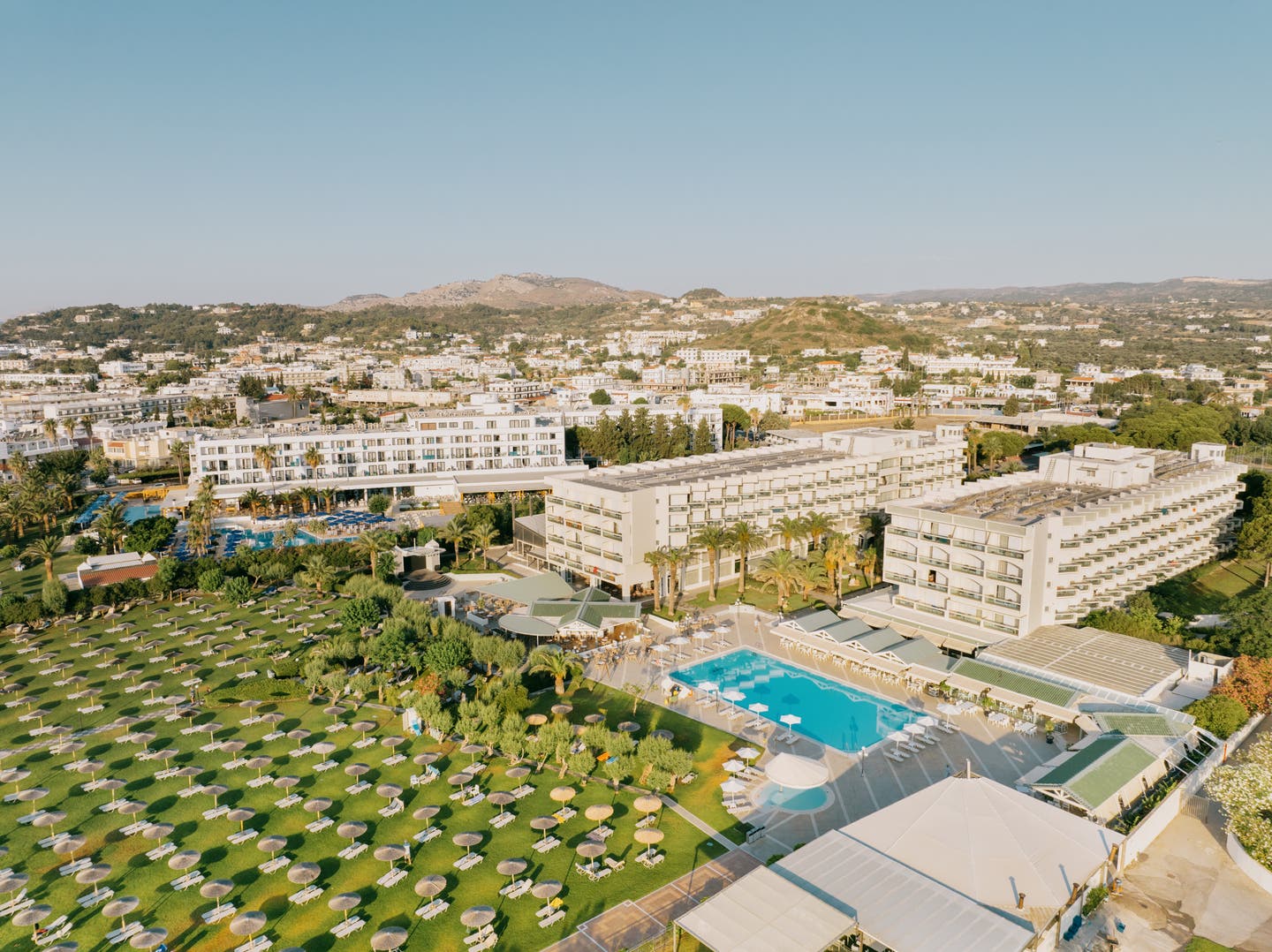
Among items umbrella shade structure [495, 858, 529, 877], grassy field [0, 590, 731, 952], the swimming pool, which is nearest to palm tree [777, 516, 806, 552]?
the swimming pool

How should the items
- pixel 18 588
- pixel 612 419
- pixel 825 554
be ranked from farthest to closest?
pixel 612 419 < pixel 18 588 < pixel 825 554

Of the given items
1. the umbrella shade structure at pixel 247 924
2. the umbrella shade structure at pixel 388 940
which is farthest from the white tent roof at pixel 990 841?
the umbrella shade structure at pixel 247 924

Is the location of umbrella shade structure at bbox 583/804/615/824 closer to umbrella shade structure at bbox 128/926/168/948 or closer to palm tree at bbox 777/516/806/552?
umbrella shade structure at bbox 128/926/168/948

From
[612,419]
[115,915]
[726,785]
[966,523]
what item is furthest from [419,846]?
[612,419]

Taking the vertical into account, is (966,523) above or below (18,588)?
above

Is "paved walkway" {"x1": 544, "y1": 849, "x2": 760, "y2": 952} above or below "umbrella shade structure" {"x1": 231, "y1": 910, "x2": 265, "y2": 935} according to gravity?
below

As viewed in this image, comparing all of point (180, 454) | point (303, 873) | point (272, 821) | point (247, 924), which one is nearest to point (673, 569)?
point (272, 821)

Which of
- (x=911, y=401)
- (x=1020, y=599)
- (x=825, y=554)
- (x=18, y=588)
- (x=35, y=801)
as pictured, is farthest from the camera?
(x=911, y=401)

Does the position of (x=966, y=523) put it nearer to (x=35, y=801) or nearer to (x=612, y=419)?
(x=35, y=801)
